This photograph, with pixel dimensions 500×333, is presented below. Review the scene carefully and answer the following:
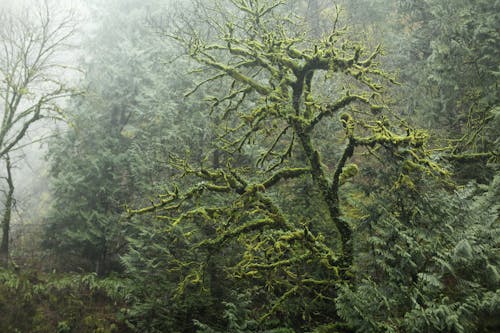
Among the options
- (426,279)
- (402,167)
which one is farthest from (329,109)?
(426,279)

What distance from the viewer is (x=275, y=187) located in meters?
10.9

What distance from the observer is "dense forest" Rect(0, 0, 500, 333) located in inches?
237

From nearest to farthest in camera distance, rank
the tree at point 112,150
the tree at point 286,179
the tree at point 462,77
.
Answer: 1. the tree at point 286,179
2. the tree at point 462,77
3. the tree at point 112,150

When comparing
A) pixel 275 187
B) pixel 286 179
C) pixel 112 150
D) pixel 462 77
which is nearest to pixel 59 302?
pixel 112 150

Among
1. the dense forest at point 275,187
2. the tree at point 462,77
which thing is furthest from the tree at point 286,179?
the tree at point 462,77

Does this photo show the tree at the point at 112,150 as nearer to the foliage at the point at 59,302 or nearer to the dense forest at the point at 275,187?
the dense forest at the point at 275,187

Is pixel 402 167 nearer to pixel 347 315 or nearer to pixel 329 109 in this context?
pixel 329 109

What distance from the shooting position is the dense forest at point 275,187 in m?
6.01

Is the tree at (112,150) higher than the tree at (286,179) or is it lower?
higher

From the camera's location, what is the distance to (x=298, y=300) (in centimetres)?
800

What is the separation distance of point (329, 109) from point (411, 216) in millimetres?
2546

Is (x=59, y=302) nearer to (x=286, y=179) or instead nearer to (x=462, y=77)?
(x=286, y=179)

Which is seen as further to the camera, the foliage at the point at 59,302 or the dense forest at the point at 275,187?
the foliage at the point at 59,302

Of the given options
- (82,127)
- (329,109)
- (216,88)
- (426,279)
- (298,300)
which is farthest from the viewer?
(82,127)
